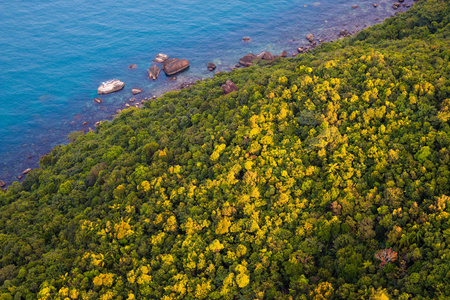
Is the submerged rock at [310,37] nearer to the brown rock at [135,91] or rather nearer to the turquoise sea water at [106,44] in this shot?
the turquoise sea water at [106,44]

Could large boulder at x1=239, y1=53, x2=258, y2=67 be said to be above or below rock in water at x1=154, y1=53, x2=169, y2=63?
below

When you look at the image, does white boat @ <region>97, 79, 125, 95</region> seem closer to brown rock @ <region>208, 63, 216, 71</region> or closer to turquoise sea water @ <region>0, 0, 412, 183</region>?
turquoise sea water @ <region>0, 0, 412, 183</region>

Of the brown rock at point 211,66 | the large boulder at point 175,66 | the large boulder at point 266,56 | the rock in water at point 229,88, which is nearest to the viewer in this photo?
the rock in water at point 229,88

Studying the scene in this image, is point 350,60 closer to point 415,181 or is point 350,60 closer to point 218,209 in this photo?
point 415,181

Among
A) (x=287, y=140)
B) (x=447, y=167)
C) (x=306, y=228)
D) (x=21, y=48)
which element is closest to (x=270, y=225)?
(x=306, y=228)

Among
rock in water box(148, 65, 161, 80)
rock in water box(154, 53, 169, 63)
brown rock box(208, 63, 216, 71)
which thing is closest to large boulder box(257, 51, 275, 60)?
brown rock box(208, 63, 216, 71)

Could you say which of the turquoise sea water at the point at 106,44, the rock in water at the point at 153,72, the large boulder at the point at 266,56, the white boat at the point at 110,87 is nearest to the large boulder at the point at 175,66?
the turquoise sea water at the point at 106,44
